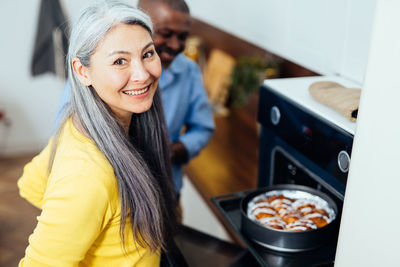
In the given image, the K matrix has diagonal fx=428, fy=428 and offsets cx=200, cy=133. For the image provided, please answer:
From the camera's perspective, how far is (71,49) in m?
0.91

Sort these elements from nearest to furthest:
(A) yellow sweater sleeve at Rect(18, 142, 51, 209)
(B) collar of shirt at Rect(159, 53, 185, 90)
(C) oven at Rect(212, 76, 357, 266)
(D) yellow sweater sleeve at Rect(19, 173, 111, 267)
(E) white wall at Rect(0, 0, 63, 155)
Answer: (D) yellow sweater sleeve at Rect(19, 173, 111, 267)
(C) oven at Rect(212, 76, 357, 266)
(A) yellow sweater sleeve at Rect(18, 142, 51, 209)
(B) collar of shirt at Rect(159, 53, 185, 90)
(E) white wall at Rect(0, 0, 63, 155)

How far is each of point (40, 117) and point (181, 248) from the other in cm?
269

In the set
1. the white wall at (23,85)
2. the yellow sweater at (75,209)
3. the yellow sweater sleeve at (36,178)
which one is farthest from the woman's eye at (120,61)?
the white wall at (23,85)

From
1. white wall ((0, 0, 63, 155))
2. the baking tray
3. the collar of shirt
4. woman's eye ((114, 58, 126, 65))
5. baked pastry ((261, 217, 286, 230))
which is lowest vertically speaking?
white wall ((0, 0, 63, 155))

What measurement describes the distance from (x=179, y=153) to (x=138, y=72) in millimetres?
747

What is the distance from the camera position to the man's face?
4.65 ft

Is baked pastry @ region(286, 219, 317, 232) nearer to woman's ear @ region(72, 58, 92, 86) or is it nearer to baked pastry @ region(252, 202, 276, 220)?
baked pastry @ region(252, 202, 276, 220)

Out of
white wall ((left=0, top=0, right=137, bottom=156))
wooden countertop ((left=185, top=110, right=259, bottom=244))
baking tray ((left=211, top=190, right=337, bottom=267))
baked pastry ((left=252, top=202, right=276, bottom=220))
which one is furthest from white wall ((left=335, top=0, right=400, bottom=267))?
white wall ((left=0, top=0, right=137, bottom=156))

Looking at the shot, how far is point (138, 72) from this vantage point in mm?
880

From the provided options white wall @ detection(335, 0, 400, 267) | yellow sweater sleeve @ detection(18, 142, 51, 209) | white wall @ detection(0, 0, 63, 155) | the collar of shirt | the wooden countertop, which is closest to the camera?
white wall @ detection(335, 0, 400, 267)

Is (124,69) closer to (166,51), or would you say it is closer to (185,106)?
(166,51)

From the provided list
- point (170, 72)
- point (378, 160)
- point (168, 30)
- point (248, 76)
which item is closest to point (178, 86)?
point (170, 72)

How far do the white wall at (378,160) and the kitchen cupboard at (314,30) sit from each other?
0.58 m

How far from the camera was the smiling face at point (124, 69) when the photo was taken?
2.77ft
